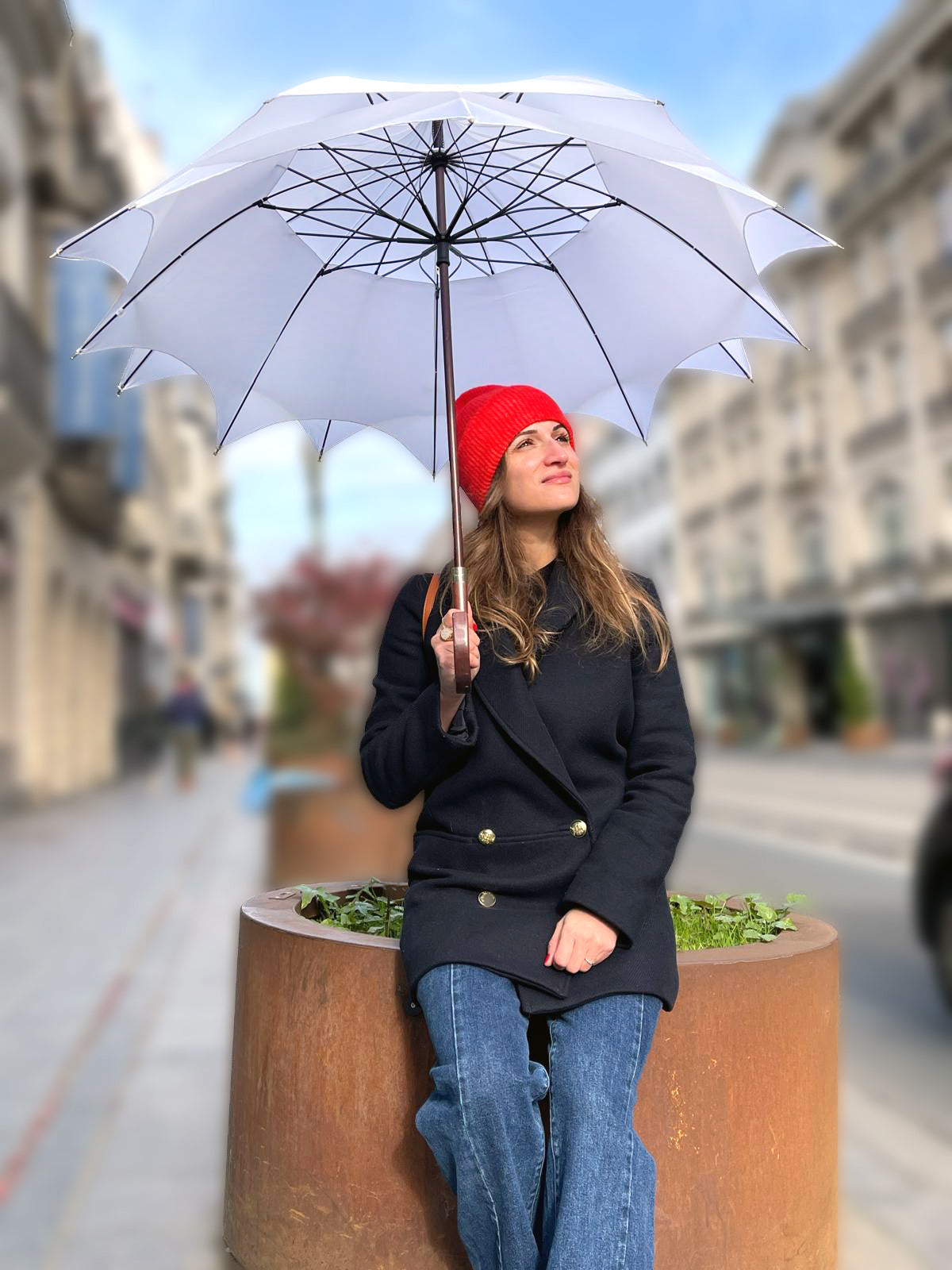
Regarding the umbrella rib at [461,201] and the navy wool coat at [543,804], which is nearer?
the navy wool coat at [543,804]

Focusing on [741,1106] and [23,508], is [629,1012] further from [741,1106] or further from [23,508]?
[23,508]

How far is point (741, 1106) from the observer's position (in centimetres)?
211

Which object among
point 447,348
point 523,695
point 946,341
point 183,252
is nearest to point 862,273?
point 946,341

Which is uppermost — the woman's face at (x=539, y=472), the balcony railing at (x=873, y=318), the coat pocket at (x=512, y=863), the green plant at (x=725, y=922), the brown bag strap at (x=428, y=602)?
the balcony railing at (x=873, y=318)

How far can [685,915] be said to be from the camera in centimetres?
258

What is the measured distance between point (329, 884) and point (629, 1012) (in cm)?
98

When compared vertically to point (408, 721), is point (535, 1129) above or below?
below

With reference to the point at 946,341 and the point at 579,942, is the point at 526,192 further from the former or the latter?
the point at 946,341

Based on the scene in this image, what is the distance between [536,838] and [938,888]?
5101 mm

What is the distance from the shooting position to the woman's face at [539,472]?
7.84 feet

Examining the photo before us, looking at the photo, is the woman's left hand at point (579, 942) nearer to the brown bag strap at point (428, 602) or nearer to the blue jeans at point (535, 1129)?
the blue jeans at point (535, 1129)

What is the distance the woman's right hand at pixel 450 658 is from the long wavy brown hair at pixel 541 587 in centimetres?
15

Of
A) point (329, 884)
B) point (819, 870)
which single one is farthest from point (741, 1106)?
point (819, 870)

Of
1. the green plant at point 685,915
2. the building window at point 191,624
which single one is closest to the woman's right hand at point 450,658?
the green plant at point 685,915
